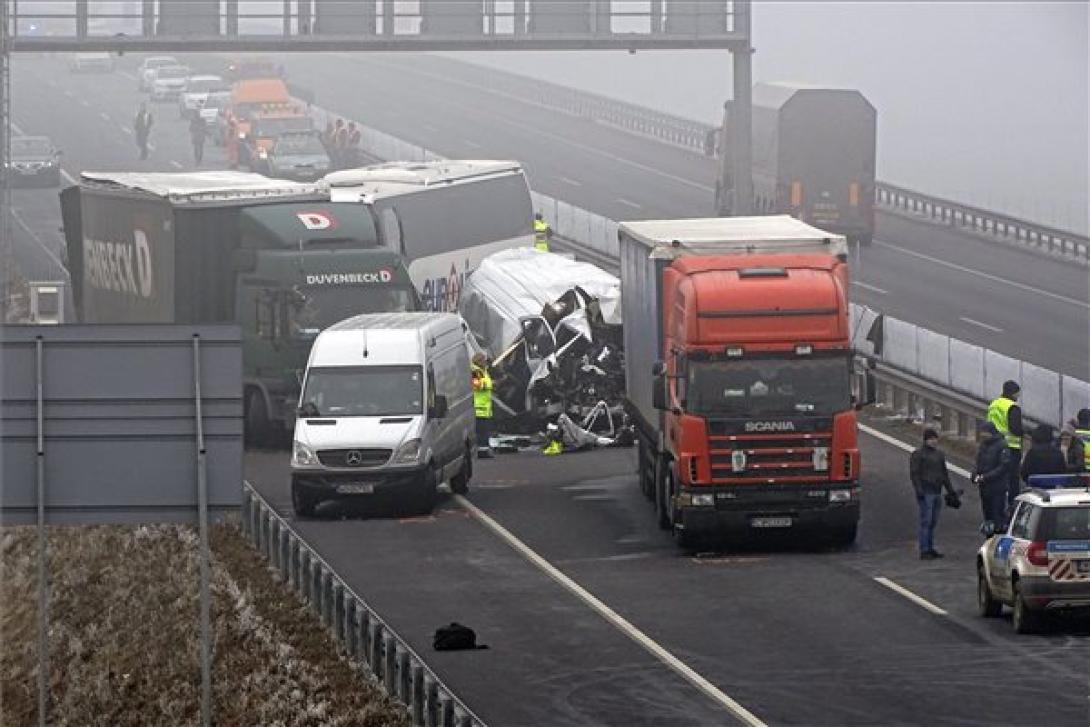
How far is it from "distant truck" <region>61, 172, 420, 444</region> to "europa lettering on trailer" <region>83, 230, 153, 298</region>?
0.12 ft

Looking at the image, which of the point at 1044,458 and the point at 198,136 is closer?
the point at 1044,458

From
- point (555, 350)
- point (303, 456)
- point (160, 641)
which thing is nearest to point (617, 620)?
point (160, 641)

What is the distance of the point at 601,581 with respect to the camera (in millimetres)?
26766

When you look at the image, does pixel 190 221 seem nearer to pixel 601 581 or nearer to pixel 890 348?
pixel 890 348

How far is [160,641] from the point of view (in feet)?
90.8

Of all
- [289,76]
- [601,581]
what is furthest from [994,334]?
[289,76]

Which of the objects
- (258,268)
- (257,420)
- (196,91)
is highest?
(196,91)

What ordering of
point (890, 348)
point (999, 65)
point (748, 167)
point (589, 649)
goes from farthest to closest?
1. point (999, 65)
2. point (748, 167)
3. point (890, 348)
4. point (589, 649)

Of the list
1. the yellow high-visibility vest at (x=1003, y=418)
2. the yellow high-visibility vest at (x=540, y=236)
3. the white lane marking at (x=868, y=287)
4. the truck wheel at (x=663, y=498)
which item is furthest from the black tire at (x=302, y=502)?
the white lane marking at (x=868, y=287)

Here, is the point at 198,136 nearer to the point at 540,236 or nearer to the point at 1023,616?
the point at 540,236

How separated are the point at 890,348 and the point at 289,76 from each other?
85.0m

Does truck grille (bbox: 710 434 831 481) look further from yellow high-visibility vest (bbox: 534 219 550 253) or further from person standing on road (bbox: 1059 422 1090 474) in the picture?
yellow high-visibility vest (bbox: 534 219 550 253)

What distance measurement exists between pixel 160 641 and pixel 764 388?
23.8ft

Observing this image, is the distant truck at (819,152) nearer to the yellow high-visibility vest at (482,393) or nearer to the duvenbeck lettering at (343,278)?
the duvenbeck lettering at (343,278)
